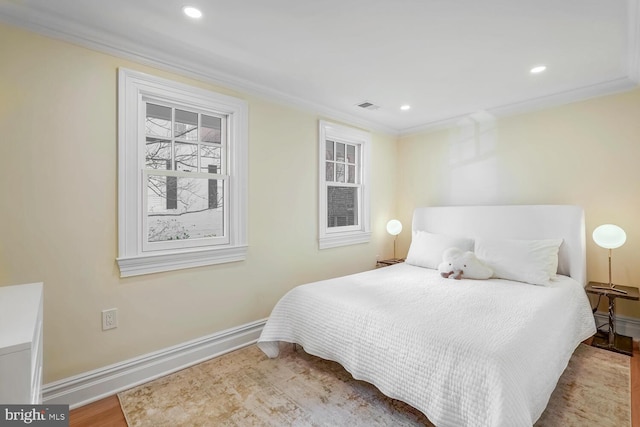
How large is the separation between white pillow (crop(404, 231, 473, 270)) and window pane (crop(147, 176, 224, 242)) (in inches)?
84.3

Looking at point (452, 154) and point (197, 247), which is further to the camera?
point (452, 154)

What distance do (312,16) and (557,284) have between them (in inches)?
113

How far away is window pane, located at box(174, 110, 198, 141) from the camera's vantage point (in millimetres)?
2518

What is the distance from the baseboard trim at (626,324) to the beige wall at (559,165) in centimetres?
6

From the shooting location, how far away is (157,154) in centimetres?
240

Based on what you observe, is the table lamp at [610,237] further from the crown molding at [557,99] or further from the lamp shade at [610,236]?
the crown molding at [557,99]

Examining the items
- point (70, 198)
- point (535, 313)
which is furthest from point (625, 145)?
point (70, 198)

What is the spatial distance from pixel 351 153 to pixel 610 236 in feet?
8.93

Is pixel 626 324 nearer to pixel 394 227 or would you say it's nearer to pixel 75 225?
pixel 394 227

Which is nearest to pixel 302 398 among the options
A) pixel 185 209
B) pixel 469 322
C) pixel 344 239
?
pixel 469 322

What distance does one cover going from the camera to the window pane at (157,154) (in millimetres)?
2363

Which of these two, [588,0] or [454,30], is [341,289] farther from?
[588,0]

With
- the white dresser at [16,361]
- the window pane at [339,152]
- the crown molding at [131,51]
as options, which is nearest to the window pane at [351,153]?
the window pane at [339,152]

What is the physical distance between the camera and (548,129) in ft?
10.6
